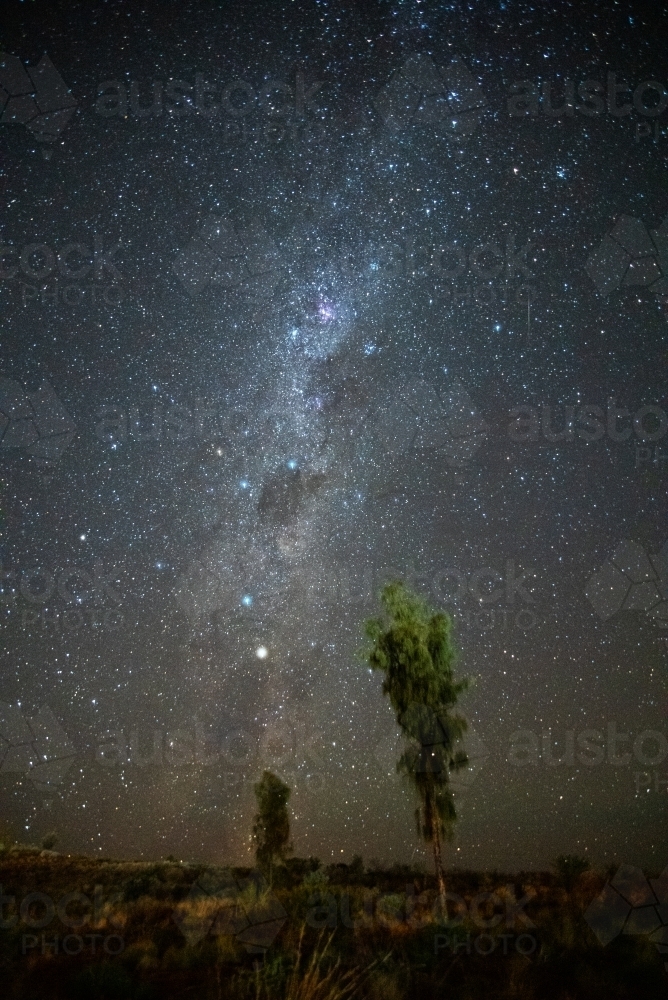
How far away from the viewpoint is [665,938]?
10.6 m

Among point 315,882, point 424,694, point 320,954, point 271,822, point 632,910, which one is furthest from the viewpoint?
point 271,822

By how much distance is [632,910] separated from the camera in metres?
Answer: 12.7

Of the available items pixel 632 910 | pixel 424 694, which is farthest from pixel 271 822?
pixel 632 910

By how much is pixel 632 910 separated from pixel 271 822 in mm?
11118

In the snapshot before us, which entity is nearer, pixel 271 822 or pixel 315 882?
pixel 315 882

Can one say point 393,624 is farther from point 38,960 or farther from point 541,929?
point 38,960

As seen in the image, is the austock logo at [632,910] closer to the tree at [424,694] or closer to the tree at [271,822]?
the tree at [424,694]

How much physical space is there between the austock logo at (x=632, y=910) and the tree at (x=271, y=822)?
9.44 metres

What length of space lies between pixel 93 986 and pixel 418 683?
1013cm

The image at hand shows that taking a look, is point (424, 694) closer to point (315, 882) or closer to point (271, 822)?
point (315, 882)

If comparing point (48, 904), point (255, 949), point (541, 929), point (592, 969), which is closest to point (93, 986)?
point (255, 949)

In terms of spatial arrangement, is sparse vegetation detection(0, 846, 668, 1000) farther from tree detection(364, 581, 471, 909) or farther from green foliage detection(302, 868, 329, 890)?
tree detection(364, 581, 471, 909)

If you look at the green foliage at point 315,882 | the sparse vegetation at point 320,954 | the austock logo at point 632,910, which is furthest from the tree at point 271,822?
the austock logo at point 632,910

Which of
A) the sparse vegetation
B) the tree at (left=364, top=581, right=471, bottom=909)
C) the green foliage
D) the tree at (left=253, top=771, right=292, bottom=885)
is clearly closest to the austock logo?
the sparse vegetation
